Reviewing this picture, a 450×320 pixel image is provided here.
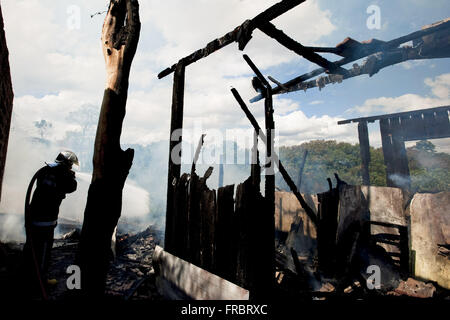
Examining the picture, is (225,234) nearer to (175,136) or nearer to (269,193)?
(269,193)

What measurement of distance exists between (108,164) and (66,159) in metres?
3.42

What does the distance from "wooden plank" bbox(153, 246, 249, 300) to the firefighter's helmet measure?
287 centimetres

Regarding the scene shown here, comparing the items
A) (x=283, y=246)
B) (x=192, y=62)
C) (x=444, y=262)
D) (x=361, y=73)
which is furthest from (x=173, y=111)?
(x=444, y=262)

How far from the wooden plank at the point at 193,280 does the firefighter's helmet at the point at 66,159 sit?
9.42 ft

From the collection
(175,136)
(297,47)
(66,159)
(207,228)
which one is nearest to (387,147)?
(297,47)

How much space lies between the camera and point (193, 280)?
3.10 m

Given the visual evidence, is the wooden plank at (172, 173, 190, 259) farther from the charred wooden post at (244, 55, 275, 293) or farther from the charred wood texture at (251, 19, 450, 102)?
the charred wood texture at (251, 19, 450, 102)

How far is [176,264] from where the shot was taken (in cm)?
349

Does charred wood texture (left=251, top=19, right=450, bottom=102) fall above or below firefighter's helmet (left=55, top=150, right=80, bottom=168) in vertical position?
above

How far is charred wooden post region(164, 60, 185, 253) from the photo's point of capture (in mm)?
4070

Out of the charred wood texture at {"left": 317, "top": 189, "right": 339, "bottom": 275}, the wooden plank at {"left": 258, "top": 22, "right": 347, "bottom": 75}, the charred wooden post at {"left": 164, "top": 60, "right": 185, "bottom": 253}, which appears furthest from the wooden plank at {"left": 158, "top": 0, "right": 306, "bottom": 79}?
the charred wood texture at {"left": 317, "top": 189, "right": 339, "bottom": 275}

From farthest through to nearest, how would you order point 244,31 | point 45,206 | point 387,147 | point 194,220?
point 387,147 → point 45,206 → point 194,220 → point 244,31

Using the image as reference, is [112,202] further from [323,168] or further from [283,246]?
[323,168]
